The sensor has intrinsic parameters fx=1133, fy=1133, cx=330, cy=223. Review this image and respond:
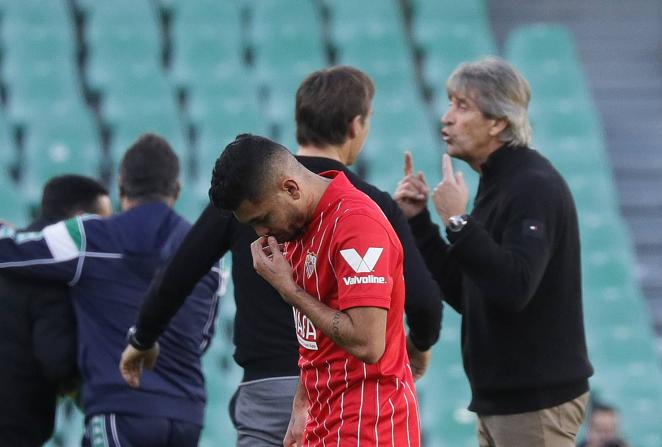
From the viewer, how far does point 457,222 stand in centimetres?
338

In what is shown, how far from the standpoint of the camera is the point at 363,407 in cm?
262

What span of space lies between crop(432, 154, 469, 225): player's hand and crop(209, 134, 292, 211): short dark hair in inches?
40.9

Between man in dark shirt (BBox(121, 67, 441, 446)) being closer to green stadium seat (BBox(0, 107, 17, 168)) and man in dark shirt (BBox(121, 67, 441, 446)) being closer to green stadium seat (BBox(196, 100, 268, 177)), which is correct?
green stadium seat (BBox(0, 107, 17, 168))

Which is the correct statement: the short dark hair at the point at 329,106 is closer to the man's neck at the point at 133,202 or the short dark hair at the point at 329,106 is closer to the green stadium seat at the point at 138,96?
the man's neck at the point at 133,202

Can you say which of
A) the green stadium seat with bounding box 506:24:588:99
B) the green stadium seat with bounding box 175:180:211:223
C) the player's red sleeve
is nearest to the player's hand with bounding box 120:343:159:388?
the player's red sleeve

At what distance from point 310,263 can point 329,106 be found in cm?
96

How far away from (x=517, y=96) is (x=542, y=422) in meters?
1.06

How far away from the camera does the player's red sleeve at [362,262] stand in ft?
8.27

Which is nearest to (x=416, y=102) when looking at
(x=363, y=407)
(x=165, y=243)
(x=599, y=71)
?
(x=599, y=71)

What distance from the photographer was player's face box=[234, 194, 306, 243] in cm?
261

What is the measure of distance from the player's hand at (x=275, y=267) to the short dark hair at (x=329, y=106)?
2.88 feet

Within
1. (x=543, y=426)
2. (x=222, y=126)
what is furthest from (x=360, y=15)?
(x=543, y=426)

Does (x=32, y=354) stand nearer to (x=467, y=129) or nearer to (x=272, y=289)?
(x=272, y=289)

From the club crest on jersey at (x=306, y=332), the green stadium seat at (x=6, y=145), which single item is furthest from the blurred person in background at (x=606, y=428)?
the green stadium seat at (x=6, y=145)
